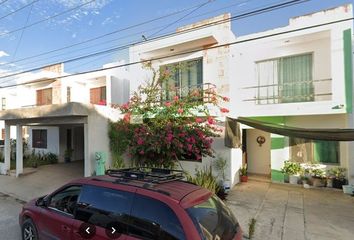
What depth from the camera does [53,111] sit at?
32.9 ft

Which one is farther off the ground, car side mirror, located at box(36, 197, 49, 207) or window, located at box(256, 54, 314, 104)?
window, located at box(256, 54, 314, 104)

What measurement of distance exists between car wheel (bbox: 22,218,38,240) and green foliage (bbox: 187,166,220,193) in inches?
174

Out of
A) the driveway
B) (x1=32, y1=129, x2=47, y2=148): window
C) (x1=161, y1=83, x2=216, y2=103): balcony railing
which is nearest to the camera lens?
the driveway

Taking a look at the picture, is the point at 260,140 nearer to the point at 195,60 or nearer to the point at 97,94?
the point at 195,60

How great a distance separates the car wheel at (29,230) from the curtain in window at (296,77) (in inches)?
375

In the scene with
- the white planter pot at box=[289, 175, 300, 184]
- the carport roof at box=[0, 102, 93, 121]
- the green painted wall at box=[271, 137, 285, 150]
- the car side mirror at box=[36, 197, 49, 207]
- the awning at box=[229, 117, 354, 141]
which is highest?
the carport roof at box=[0, 102, 93, 121]

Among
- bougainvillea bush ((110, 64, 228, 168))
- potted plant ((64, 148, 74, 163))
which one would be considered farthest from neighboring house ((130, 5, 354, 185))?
potted plant ((64, 148, 74, 163))

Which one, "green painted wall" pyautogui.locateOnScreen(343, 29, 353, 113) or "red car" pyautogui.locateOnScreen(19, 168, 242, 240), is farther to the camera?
"green painted wall" pyautogui.locateOnScreen(343, 29, 353, 113)

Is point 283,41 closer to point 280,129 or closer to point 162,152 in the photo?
point 280,129

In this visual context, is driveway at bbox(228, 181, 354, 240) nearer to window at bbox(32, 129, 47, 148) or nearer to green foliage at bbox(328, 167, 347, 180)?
green foliage at bbox(328, 167, 347, 180)

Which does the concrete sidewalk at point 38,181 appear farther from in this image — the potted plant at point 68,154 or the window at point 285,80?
the window at point 285,80

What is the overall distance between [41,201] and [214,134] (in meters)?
5.99

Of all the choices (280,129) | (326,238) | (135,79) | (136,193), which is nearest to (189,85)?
(135,79)

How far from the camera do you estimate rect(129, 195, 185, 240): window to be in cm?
301
